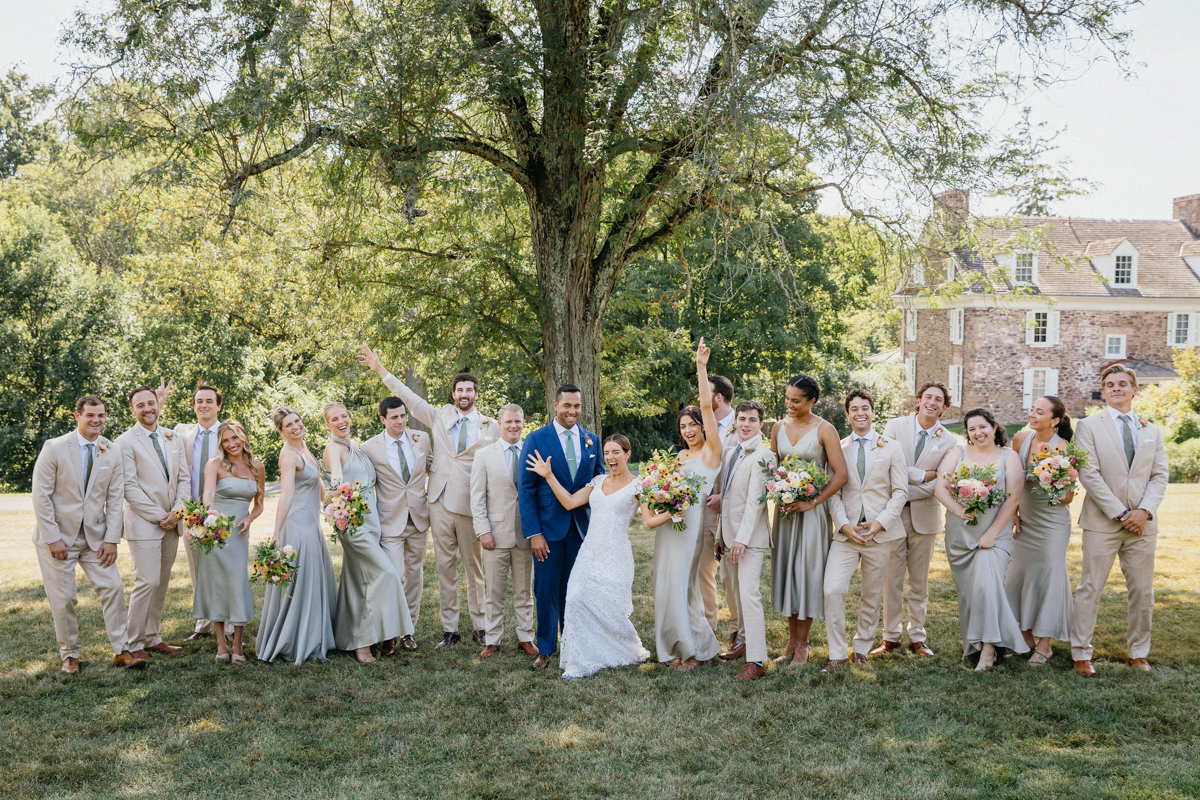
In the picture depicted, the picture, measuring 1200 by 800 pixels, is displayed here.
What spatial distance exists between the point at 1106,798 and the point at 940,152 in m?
7.03

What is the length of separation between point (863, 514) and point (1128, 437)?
7.05 ft

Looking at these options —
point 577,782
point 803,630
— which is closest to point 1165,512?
point 803,630

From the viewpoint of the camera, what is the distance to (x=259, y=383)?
2548cm

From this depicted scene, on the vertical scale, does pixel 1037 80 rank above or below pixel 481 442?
above

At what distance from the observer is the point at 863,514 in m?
6.73

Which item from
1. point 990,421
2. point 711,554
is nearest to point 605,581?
point 711,554

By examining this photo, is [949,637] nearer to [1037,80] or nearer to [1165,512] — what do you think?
[1037,80]

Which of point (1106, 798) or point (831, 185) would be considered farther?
point (831, 185)

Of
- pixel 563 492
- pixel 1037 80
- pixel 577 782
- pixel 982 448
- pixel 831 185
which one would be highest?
pixel 1037 80

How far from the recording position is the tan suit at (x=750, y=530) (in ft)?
21.6

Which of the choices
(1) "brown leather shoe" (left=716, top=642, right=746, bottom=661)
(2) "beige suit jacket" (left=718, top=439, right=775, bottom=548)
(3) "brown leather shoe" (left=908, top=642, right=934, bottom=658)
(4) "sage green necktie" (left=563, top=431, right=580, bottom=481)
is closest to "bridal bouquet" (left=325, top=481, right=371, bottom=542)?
(4) "sage green necktie" (left=563, top=431, right=580, bottom=481)

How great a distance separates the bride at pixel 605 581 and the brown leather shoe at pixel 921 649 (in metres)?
2.27

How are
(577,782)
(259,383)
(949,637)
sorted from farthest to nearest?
(259,383), (949,637), (577,782)

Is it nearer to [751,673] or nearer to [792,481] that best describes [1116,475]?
[792,481]
